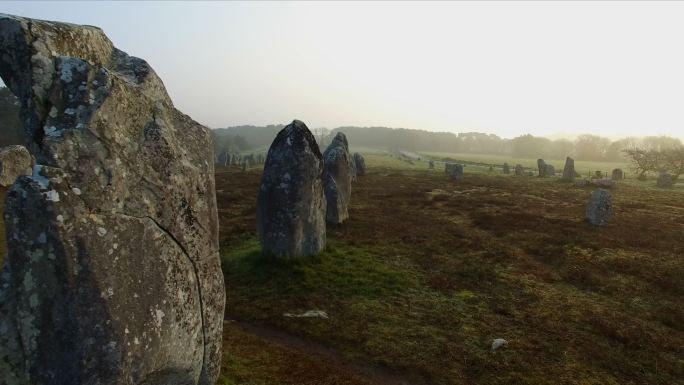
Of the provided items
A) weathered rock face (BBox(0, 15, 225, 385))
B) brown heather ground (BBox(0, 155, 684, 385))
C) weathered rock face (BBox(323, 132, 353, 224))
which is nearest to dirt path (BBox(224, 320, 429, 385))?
brown heather ground (BBox(0, 155, 684, 385))

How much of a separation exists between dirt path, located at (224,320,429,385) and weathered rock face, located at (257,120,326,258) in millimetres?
4045

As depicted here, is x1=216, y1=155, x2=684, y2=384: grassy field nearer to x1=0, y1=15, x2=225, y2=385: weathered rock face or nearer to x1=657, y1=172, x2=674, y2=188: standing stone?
x1=0, y1=15, x2=225, y2=385: weathered rock face

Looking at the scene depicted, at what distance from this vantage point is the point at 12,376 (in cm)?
504

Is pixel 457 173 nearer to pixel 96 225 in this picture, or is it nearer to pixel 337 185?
pixel 337 185

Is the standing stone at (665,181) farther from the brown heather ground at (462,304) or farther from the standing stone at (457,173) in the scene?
the brown heather ground at (462,304)

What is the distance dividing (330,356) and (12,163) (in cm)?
2745

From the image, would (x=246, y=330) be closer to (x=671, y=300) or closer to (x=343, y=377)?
(x=343, y=377)

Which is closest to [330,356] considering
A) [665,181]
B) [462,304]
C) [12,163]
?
[462,304]

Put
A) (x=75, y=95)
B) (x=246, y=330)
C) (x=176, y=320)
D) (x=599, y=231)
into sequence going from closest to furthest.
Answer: (x=75, y=95) < (x=176, y=320) < (x=246, y=330) < (x=599, y=231)

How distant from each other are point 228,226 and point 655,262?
62.5 feet

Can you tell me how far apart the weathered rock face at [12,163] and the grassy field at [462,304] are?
565 inches

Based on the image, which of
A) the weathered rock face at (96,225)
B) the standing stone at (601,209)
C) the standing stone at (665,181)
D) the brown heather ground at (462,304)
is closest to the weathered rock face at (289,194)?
the brown heather ground at (462,304)

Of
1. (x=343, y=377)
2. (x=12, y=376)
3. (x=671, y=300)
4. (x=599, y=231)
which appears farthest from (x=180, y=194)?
(x=599, y=231)

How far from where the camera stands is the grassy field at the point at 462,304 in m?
9.48
